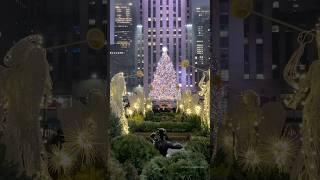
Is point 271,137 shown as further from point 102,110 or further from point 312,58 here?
point 102,110

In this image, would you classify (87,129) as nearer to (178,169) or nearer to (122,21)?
(178,169)

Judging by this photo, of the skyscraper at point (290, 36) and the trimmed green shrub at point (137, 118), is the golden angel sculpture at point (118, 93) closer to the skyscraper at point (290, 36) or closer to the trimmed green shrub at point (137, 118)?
the trimmed green shrub at point (137, 118)

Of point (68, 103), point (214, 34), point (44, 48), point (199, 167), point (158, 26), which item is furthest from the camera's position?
point (158, 26)

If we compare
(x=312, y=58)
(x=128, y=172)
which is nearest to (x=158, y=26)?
(x=128, y=172)

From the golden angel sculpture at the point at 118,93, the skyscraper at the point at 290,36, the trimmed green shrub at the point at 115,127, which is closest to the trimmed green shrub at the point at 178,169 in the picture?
the skyscraper at the point at 290,36

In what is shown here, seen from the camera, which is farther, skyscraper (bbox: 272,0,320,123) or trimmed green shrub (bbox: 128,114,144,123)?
trimmed green shrub (bbox: 128,114,144,123)

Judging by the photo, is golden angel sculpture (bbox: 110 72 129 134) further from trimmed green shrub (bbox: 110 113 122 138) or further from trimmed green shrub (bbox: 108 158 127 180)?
trimmed green shrub (bbox: 108 158 127 180)

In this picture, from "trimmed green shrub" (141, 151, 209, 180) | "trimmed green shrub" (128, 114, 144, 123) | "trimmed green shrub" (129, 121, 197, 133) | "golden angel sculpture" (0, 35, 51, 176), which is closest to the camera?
"golden angel sculpture" (0, 35, 51, 176)

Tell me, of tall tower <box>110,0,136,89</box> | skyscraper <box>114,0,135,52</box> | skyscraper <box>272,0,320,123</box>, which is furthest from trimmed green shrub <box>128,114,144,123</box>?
skyscraper <box>272,0,320,123</box>
